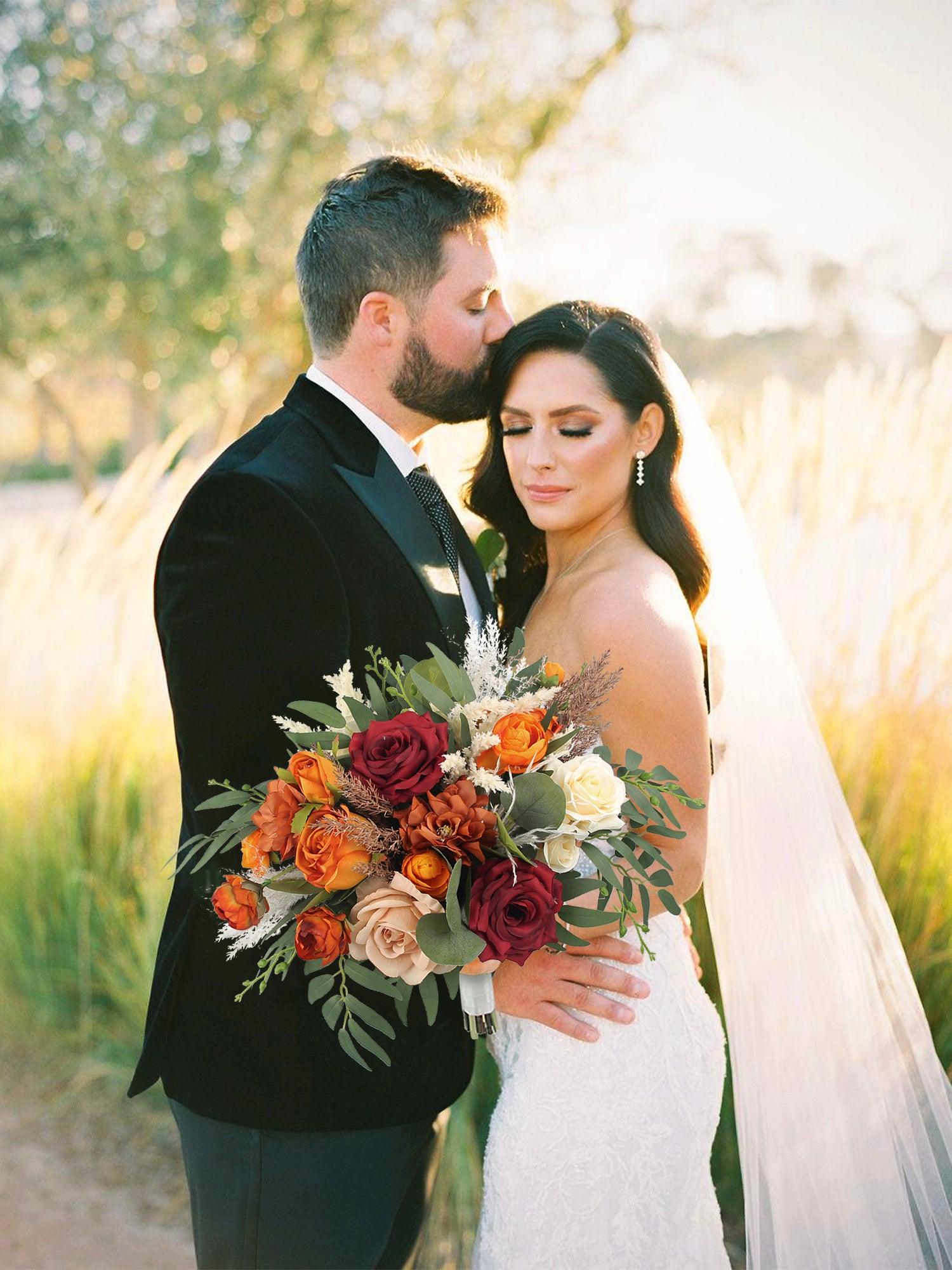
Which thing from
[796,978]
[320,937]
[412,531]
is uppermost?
[412,531]

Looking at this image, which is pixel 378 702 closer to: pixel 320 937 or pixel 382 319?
pixel 320 937

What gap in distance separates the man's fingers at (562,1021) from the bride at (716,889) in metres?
0.10

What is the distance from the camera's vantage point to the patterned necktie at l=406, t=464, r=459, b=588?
8.44 ft

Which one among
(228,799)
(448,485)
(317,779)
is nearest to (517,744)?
(317,779)

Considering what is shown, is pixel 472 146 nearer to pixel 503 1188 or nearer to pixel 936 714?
pixel 936 714

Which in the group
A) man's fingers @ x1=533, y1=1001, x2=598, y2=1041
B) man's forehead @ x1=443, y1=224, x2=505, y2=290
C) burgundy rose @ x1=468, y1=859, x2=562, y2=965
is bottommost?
man's fingers @ x1=533, y1=1001, x2=598, y2=1041

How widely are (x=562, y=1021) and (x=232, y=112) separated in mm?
8697

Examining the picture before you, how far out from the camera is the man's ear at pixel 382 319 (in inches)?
102

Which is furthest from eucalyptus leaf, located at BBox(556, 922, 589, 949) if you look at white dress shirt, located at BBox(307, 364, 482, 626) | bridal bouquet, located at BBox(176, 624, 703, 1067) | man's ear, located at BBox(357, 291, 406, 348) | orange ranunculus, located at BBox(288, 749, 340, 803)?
man's ear, located at BBox(357, 291, 406, 348)

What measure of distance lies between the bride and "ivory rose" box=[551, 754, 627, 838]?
1.85 ft

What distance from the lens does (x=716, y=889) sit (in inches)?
114

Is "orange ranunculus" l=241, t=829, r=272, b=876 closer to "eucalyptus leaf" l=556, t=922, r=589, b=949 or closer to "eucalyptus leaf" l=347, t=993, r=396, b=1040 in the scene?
"eucalyptus leaf" l=347, t=993, r=396, b=1040

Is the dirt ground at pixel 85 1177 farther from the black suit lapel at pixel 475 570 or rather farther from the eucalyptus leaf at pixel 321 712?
the eucalyptus leaf at pixel 321 712

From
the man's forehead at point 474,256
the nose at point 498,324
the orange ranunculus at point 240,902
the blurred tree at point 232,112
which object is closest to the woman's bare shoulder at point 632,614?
the nose at point 498,324
